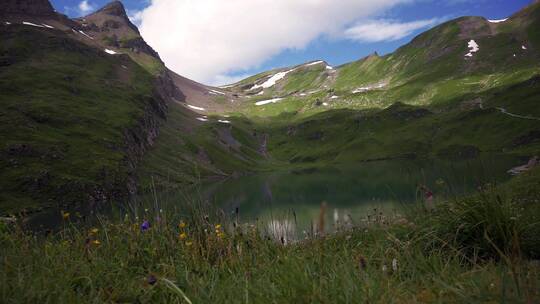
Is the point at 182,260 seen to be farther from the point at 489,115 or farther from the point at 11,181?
the point at 489,115

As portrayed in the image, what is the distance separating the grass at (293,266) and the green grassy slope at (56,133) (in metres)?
98.9

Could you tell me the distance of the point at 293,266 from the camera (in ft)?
15.9

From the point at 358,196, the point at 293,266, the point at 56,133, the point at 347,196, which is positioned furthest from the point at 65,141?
the point at 293,266

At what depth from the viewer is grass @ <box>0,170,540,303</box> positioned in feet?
13.0

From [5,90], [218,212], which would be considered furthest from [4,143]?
[218,212]

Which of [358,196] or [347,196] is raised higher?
[358,196]

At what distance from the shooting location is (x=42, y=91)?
16188 centimetres

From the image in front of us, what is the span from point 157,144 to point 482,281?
666 ft

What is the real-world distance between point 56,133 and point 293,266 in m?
147

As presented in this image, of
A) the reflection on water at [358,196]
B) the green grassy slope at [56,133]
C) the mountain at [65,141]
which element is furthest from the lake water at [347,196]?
the mountain at [65,141]

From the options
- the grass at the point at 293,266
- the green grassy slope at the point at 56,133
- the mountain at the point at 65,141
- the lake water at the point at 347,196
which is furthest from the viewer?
the mountain at the point at 65,141

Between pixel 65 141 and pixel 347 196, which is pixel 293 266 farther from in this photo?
pixel 65 141

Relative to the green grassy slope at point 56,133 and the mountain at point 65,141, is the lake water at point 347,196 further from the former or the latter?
the mountain at point 65,141

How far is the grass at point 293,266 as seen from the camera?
13.0 feet
